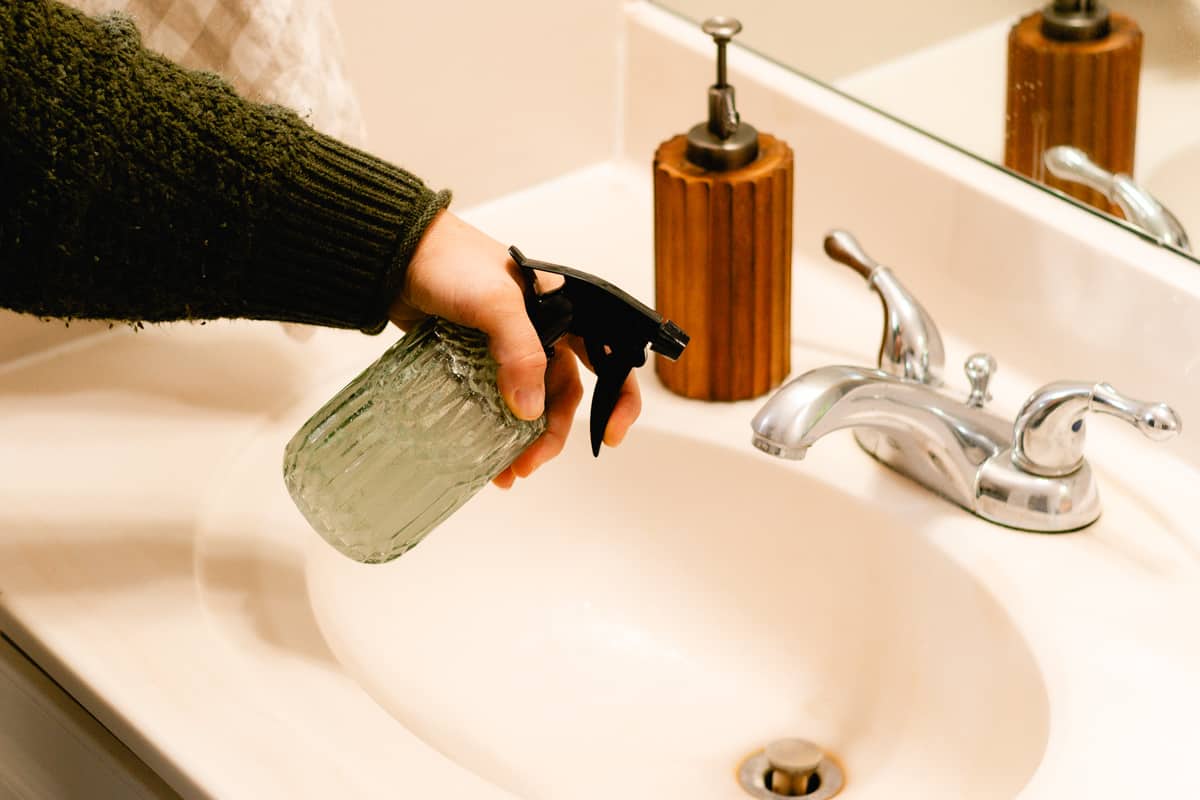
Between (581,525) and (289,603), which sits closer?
(289,603)

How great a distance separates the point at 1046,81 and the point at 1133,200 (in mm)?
103

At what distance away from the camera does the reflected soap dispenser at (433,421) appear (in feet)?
2.10

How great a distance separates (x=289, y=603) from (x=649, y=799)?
21 cm

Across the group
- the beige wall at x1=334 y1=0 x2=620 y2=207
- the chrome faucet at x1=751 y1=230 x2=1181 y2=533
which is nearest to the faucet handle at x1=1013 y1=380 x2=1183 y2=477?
the chrome faucet at x1=751 y1=230 x2=1181 y2=533

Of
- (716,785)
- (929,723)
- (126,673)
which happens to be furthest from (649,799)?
(126,673)

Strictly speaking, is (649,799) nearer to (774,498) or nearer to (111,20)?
(774,498)

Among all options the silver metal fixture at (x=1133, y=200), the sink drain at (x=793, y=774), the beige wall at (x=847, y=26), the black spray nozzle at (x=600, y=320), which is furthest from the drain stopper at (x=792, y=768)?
the beige wall at (x=847, y=26)

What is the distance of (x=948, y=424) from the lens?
29.8 inches

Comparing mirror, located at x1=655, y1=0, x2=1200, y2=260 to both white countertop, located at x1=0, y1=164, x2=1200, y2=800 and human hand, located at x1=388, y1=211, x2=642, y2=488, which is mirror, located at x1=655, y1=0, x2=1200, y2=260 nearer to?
white countertop, located at x1=0, y1=164, x2=1200, y2=800

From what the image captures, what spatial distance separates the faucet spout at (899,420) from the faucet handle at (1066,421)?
0.08 feet

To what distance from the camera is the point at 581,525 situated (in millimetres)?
897

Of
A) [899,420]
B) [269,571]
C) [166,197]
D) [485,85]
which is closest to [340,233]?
[166,197]

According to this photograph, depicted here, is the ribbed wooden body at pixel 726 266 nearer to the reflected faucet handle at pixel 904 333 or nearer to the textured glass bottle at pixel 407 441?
the reflected faucet handle at pixel 904 333

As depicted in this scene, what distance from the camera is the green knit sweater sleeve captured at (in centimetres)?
63
